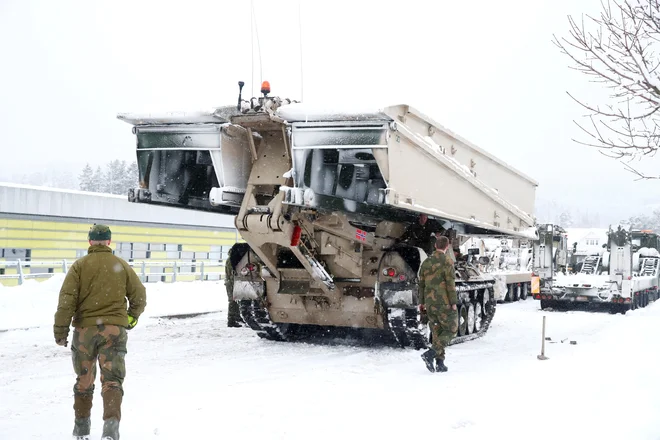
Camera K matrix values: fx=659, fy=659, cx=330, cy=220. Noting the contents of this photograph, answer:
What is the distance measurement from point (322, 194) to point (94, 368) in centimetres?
352

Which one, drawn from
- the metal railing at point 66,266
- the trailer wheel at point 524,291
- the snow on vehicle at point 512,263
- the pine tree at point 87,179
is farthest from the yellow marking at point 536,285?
the pine tree at point 87,179

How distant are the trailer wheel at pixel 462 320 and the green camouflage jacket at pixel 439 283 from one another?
315cm

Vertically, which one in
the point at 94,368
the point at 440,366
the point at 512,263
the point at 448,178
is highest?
the point at 448,178

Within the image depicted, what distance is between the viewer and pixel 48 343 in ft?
32.1

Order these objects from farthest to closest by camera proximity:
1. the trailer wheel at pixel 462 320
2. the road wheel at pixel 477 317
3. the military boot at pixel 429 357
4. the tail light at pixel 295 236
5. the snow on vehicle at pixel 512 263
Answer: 1. the snow on vehicle at pixel 512 263
2. the road wheel at pixel 477 317
3. the trailer wheel at pixel 462 320
4. the tail light at pixel 295 236
5. the military boot at pixel 429 357

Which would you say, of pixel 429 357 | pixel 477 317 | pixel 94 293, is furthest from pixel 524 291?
pixel 94 293

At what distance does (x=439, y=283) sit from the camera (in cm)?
745

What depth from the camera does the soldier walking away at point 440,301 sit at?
738 centimetres

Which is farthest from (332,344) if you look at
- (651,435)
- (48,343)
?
(651,435)

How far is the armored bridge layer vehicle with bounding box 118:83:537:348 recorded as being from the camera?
7.45 m

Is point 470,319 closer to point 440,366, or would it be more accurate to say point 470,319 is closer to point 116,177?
point 440,366

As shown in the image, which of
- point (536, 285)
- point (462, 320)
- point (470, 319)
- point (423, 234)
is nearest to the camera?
point (423, 234)

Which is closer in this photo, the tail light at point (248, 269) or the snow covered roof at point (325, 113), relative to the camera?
the snow covered roof at point (325, 113)

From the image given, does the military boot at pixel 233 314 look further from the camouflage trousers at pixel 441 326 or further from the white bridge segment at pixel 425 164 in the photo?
the camouflage trousers at pixel 441 326
